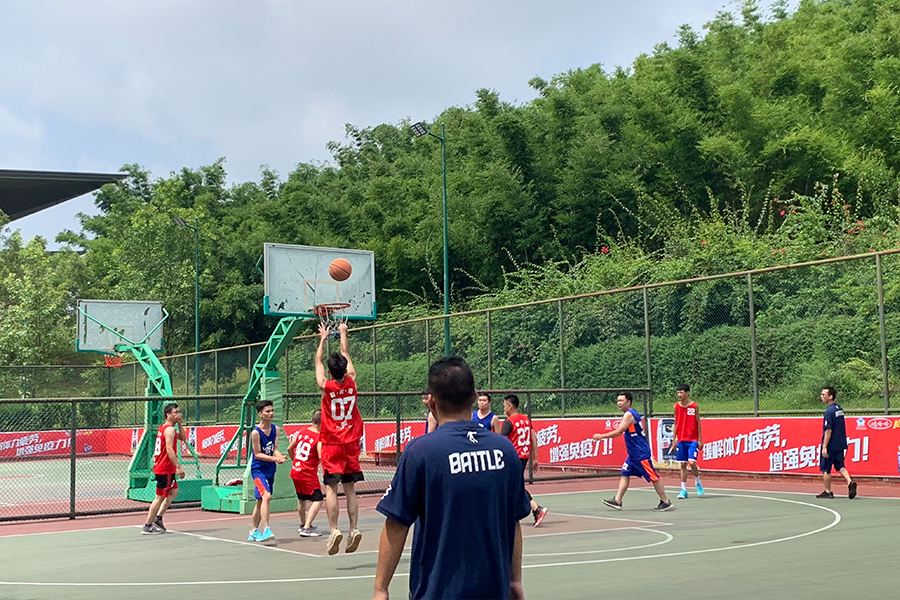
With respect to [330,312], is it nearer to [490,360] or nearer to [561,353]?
[561,353]

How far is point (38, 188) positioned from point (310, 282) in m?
57.3

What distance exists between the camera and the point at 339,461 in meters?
11.6

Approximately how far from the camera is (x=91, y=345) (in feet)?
105

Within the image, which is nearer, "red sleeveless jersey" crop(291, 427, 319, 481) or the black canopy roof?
"red sleeveless jersey" crop(291, 427, 319, 481)

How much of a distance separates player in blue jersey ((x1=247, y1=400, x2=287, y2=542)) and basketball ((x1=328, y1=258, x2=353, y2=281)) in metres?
5.46

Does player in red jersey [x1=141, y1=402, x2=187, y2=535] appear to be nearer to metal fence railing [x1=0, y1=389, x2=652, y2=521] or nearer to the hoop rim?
metal fence railing [x1=0, y1=389, x2=652, y2=521]

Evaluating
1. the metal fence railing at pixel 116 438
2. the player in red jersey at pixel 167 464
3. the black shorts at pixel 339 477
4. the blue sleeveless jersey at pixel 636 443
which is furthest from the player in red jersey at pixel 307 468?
the metal fence railing at pixel 116 438

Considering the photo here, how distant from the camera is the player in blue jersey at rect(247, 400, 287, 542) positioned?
1370 centimetres

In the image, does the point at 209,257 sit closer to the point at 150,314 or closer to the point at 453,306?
the point at 453,306

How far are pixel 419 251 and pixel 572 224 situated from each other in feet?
32.6

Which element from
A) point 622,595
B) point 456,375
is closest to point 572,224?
point 622,595

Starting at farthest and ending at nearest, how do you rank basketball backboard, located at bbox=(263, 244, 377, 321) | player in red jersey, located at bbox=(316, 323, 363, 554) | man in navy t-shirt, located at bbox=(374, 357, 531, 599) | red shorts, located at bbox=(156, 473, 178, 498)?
basketball backboard, located at bbox=(263, 244, 377, 321)
red shorts, located at bbox=(156, 473, 178, 498)
player in red jersey, located at bbox=(316, 323, 363, 554)
man in navy t-shirt, located at bbox=(374, 357, 531, 599)

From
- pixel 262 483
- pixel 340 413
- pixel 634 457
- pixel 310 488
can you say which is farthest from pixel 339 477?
pixel 634 457

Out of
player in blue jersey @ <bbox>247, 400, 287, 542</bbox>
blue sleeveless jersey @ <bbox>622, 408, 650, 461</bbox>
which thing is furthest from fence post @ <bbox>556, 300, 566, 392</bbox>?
player in blue jersey @ <bbox>247, 400, 287, 542</bbox>
